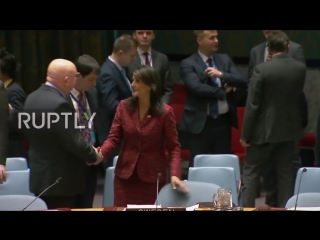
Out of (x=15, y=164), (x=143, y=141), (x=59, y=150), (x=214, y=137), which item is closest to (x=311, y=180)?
(x=143, y=141)

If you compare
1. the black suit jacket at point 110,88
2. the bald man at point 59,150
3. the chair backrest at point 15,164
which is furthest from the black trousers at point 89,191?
the black suit jacket at point 110,88

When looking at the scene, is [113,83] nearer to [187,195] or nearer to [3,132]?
[3,132]

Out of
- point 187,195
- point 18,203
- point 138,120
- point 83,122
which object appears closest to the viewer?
point 18,203

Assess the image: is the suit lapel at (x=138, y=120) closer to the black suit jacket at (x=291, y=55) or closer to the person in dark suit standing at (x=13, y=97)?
the person in dark suit standing at (x=13, y=97)

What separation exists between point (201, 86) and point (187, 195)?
5.81ft

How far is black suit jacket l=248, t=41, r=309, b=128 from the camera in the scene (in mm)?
5721

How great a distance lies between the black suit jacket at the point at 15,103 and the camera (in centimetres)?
548

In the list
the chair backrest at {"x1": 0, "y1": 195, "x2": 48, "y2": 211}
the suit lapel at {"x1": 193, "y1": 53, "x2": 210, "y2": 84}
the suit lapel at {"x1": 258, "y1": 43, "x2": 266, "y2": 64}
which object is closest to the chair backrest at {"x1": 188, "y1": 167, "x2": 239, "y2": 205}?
the chair backrest at {"x1": 0, "y1": 195, "x2": 48, "y2": 211}

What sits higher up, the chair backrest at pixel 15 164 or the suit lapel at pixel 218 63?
the suit lapel at pixel 218 63

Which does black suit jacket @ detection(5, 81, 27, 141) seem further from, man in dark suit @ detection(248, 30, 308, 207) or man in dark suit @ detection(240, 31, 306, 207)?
man in dark suit @ detection(248, 30, 308, 207)

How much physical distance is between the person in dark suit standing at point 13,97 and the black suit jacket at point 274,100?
1829 millimetres

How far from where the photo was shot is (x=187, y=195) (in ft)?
14.2
